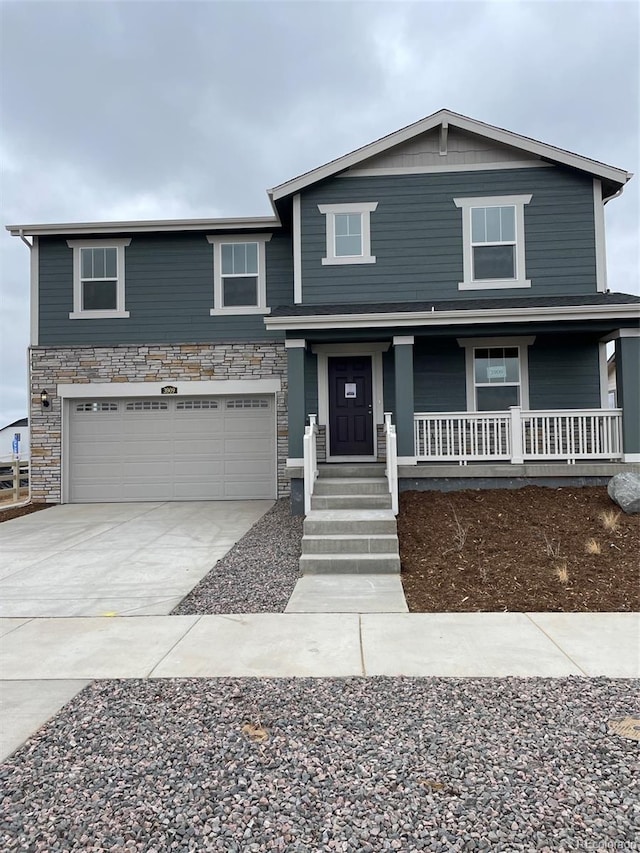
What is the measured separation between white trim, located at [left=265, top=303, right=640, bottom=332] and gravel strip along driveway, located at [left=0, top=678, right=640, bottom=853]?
6.67 meters

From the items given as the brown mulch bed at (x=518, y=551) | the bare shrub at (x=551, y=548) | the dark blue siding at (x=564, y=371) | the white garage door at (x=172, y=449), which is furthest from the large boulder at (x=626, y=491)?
the white garage door at (x=172, y=449)

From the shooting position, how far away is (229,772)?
2629 mm

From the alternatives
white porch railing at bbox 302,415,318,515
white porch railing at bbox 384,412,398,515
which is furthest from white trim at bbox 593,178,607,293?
white porch railing at bbox 302,415,318,515

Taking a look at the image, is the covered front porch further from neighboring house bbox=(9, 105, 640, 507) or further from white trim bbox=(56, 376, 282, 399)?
white trim bbox=(56, 376, 282, 399)

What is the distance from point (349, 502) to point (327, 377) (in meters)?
3.94

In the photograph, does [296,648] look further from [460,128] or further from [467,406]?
[460,128]

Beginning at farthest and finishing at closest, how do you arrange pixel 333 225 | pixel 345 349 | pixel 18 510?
pixel 18 510
pixel 345 349
pixel 333 225

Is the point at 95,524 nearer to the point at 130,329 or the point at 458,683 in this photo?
the point at 130,329

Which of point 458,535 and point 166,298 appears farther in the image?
point 166,298

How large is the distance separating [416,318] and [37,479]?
9.29m

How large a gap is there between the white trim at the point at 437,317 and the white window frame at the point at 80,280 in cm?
487

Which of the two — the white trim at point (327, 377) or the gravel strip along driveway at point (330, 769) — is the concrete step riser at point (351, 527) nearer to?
the gravel strip along driveway at point (330, 769)

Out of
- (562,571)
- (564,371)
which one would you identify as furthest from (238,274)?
(562,571)

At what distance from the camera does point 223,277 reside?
40.2 ft
